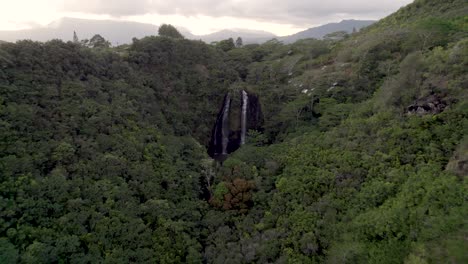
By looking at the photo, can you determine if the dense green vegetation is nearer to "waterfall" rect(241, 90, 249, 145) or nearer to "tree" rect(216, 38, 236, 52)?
"waterfall" rect(241, 90, 249, 145)

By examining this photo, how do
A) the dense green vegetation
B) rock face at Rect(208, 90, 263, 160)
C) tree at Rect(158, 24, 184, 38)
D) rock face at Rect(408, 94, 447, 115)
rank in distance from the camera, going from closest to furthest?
the dense green vegetation → rock face at Rect(408, 94, 447, 115) → rock face at Rect(208, 90, 263, 160) → tree at Rect(158, 24, 184, 38)

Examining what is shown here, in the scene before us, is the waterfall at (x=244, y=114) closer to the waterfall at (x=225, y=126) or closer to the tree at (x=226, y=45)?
the waterfall at (x=225, y=126)

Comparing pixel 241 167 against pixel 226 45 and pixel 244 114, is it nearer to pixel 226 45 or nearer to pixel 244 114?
pixel 244 114

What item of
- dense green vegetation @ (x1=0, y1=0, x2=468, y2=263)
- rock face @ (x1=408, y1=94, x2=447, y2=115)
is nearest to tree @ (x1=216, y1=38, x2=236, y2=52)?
dense green vegetation @ (x1=0, y1=0, x2=468, y2=263)

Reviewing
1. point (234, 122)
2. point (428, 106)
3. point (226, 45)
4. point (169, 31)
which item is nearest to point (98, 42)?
point (169, 31)

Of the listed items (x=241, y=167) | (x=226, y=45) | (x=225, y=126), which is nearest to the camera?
(x=241, y=167)

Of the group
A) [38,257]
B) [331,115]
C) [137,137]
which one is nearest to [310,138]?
[331,115]
